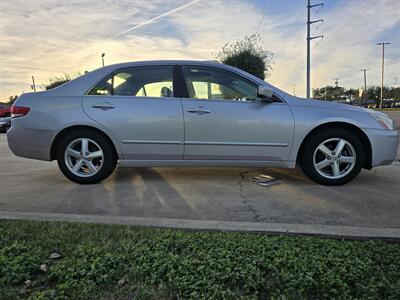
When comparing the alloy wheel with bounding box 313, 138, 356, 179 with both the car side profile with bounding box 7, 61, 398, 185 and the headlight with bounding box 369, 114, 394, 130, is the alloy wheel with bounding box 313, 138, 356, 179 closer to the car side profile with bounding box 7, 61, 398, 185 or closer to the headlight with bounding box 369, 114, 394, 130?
the car side profile with bounding box 7, 61, 398, 185

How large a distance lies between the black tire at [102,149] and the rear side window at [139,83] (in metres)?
0.54

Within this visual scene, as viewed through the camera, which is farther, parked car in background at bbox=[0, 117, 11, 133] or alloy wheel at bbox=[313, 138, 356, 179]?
parked car in background at bbox=[0, 117, 11, 133]

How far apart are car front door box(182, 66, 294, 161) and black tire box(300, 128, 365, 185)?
0.82ft

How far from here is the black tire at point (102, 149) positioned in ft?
14.1

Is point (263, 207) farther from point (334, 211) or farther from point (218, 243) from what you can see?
→ point (218, 243)

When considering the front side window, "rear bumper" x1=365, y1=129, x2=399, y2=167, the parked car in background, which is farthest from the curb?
the parked car in background

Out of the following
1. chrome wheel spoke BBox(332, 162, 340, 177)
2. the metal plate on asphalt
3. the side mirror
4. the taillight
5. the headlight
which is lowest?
the metal plate on asphalt

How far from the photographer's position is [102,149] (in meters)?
4.30

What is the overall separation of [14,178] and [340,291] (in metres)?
4.63

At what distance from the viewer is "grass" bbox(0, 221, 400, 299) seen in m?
1.94

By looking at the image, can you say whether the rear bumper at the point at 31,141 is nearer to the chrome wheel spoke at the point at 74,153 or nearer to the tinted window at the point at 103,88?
the chrome wheel spoke at the point at 74,153

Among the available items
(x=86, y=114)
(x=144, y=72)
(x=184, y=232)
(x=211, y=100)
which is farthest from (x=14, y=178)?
(x=184, y=232)

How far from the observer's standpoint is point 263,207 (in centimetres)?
347

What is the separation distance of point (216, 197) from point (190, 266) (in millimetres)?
1683
